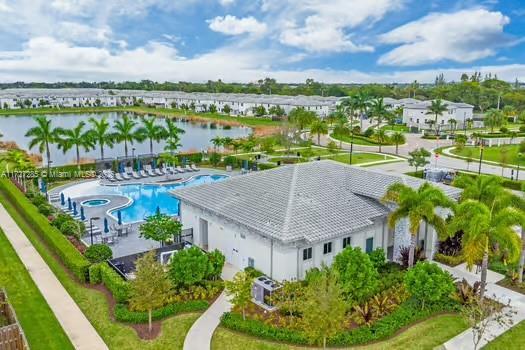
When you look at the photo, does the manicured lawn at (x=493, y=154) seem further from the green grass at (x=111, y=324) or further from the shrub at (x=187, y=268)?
the green grass at (x=111, y=324)

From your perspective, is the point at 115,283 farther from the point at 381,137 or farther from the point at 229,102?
the point at 229,102

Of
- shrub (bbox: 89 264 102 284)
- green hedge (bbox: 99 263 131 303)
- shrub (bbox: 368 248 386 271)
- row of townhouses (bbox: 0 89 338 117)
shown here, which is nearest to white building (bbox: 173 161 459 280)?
shrub (bbox: 368 248 386 271)

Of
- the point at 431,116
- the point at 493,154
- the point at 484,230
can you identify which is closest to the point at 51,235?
the point at 484,230

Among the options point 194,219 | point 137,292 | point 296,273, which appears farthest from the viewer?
point 194,219

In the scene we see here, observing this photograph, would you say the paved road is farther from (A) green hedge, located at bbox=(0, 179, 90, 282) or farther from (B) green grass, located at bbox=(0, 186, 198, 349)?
(B) green grass, located at bbox=(0, 186, 198, 349)

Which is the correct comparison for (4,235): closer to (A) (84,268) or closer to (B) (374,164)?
(A) (84,268)

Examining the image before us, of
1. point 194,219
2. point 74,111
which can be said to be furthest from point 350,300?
point 74,111

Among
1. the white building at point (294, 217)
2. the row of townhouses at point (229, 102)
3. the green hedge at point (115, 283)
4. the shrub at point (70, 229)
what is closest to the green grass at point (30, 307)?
the green hedge at point (115, 283)
